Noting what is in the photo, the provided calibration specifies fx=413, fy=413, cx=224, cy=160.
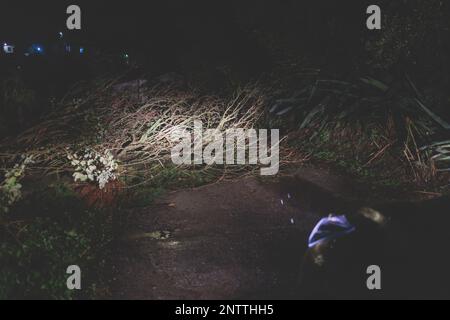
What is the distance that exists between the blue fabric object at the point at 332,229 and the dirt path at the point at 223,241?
73 centimetres

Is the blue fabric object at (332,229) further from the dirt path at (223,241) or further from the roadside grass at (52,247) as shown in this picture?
the roadside grass at (52,247)

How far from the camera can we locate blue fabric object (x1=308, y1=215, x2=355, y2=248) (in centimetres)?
294

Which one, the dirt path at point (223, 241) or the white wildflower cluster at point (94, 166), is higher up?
the white wildflower cluster at point (94, 166)

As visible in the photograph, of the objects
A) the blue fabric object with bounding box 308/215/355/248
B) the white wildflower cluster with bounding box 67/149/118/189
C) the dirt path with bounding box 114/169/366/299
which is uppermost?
the white wildflower cluster with bounding box 67/149/118/189

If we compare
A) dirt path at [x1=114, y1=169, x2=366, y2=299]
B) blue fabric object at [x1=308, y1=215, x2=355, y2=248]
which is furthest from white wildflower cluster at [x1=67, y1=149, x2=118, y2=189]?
blue fabric object at [x1=308, y1=215, x2=355, y2=248]

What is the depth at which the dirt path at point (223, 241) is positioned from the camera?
3.82 metres

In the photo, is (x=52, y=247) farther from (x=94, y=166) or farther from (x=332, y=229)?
(x=332, y=229)

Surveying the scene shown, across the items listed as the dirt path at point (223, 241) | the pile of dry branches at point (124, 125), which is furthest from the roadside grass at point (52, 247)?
the pile of dry branches at point (124, 125)

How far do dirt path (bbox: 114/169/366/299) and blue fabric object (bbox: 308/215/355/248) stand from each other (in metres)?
0.73

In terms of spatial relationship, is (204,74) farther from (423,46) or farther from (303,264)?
(303,264)

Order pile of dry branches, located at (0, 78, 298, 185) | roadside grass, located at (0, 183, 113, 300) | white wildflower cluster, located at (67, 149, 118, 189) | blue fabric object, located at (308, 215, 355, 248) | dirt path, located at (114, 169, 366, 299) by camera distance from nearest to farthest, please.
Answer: blue fabric object, located at (308, 215, 355, 248) < roadside grass, located at (0, 183, 113, 300) < dirt path, located at (114, 169, 366, 299) < white wildflower cluster, located at (67, 149, 118, 189) < pile of dry branches, located at (0, 78, 298, 185)

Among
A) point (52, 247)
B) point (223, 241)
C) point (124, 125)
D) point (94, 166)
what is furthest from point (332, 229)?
point (124, 125)

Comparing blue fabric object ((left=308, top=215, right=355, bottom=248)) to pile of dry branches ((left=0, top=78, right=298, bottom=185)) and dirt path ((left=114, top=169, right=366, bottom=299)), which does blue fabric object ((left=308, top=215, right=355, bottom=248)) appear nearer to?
dirt path ((left=114, top=169, right=366, bottom=299))
